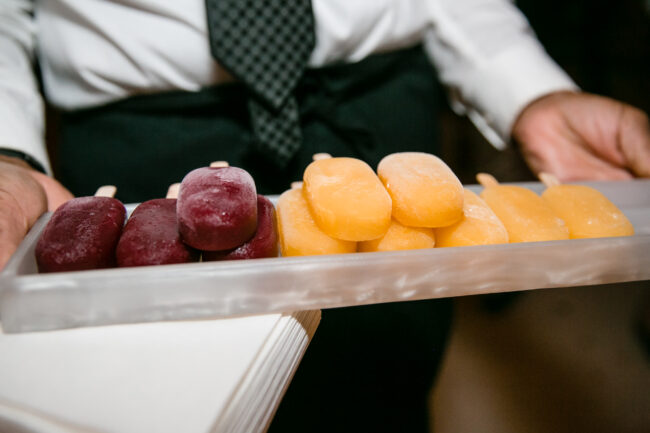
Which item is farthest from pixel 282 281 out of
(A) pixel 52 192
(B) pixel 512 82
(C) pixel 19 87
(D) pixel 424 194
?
(B) pixel 512 82

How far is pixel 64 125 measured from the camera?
88 cm

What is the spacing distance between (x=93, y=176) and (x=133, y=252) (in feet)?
1.95

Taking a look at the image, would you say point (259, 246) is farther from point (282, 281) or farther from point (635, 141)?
point (635, 141)

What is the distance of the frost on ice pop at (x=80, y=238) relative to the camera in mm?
415

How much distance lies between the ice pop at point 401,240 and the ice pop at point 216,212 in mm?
151

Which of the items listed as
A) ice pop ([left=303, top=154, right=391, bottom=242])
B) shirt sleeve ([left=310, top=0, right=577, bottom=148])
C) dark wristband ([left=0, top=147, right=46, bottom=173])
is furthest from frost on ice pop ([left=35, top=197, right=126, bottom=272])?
shirt sleeve ([left=310, top=0, right=577, bottom=148])

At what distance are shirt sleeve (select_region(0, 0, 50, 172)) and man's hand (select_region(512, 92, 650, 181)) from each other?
→ 1119mm

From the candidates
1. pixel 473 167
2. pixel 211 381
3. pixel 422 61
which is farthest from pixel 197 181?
pixel 473 167

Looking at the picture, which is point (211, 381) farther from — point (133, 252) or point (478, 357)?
point (478, 357)

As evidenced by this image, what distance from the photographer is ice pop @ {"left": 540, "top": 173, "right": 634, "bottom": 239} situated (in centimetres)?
53

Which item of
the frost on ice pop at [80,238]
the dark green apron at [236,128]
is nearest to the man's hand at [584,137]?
the dark green apron at [236,128]

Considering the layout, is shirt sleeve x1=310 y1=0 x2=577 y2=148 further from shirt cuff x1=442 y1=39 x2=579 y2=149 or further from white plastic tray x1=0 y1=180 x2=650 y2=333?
white plastic tray x1=0 y1=180 x2=650 y2=333


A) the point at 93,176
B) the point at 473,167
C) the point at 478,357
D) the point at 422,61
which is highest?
the point at 422,61

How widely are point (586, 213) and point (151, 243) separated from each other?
1.89 feet
